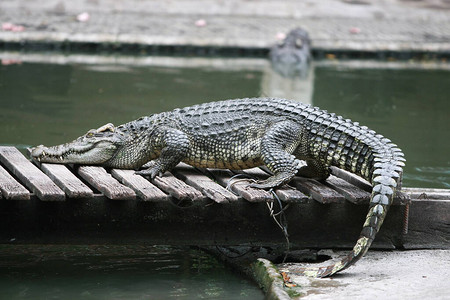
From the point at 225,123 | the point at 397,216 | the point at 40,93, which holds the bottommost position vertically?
the point at 40,93

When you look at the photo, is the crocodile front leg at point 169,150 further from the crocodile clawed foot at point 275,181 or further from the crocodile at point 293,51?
the crocodile at point 293,51

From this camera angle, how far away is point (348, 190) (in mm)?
5602

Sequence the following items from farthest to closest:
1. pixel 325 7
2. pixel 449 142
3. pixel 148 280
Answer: pixel 325 7, pixel 449 142, pixel 148 280

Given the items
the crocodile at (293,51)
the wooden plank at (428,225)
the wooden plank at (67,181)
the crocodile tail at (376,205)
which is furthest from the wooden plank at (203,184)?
the crocodile at (293,51)

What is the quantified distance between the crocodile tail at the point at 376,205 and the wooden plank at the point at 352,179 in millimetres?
376

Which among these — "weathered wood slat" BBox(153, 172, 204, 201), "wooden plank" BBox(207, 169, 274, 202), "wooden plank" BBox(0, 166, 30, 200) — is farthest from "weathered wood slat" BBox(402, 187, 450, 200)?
"wooden plank" BBox(0, 166, 30, 200)

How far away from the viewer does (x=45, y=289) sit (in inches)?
200

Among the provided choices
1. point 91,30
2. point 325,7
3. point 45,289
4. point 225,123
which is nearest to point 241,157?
point 225,123

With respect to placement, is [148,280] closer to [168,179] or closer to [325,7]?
[168,179]

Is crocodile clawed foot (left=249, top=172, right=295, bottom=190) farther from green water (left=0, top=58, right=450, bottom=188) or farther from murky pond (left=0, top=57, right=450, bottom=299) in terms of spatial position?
green water (left=0, top=58, right=450, bottom=188)

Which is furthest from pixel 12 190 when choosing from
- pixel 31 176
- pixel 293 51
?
pixel 293 51

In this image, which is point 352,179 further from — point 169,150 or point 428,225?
point 169,150

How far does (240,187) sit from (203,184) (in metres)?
0.28

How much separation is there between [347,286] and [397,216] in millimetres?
1027
